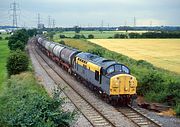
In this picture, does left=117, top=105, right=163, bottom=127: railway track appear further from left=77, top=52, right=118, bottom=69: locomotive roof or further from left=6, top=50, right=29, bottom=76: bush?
left=6, top=50, right=29, bottom=76: bush

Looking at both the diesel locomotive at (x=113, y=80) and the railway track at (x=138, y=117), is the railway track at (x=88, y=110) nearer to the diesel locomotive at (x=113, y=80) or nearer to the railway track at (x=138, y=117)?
the diesel locomotive at (x=113, y=80)

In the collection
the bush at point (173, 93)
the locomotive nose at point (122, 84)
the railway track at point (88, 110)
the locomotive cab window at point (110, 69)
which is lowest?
the railway track at point (88, 110)

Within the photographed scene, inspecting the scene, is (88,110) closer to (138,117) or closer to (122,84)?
(122,84)

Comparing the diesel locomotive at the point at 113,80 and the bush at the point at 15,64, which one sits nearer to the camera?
the diesel locomotive at the point at 113,80

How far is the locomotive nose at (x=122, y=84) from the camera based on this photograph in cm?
2497

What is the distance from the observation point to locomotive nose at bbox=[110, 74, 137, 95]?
81.9 ft

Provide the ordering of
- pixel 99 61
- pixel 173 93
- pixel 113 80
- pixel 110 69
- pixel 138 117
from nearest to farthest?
1. pixel 138 117
2. pixel 113 80
3. pixel 110 69
4. pixel 173 93
5. pixel 99 61

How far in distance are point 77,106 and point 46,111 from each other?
8.79 meters

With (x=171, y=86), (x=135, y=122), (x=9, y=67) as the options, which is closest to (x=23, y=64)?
(x=9, y=67)

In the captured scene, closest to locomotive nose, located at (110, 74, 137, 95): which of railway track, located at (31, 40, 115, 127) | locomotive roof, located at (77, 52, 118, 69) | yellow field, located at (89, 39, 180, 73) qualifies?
locomotive roof, located at (77, 52, 118, 69)

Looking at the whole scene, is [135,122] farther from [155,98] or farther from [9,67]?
[9,67]

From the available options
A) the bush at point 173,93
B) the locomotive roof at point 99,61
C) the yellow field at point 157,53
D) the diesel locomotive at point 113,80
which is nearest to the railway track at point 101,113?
the diesel locomotive at point 113,80

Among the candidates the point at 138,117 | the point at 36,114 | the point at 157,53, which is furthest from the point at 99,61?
the point at 157,53

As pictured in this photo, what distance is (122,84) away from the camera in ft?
82.7
